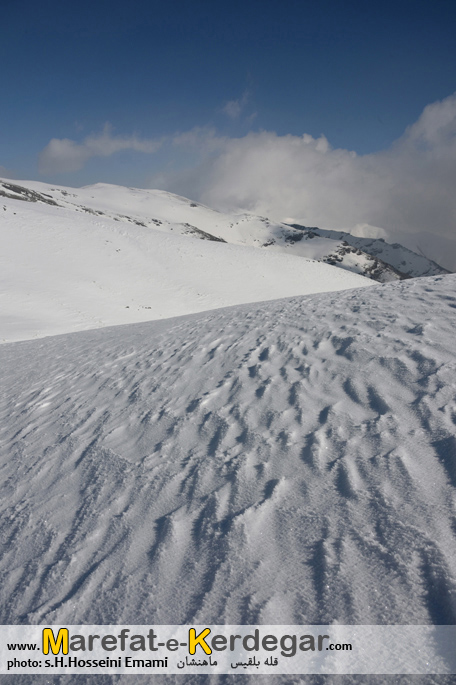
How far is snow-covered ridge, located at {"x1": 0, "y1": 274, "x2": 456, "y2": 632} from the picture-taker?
219 centimetres

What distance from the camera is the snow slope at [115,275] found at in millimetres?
16547

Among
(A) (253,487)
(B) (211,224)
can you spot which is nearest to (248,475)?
(A) (253,487)

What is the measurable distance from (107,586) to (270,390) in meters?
2.45

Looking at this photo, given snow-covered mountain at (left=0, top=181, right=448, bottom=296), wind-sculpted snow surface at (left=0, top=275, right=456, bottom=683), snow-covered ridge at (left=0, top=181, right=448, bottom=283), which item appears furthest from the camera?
snow-covered ridge at (left=0, top=181, right=448, bottom=283)

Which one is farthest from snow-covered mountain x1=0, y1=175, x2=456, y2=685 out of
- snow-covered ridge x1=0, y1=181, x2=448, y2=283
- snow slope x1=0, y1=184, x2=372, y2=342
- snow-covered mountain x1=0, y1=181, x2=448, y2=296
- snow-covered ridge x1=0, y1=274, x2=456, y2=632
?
snow-covered ridge x1=0, y1=181, x2=448, y2=283

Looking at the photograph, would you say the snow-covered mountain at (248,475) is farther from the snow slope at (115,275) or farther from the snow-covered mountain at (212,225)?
the snow-covered mountain at (212,225)

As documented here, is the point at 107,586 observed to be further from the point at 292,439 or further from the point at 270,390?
the point at 270,390

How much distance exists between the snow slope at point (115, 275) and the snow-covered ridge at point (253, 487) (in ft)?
33.3

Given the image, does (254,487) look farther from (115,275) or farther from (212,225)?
(212,225)

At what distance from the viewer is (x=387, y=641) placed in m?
1.87

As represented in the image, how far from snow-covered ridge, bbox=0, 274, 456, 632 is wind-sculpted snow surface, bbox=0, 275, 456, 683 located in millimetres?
11

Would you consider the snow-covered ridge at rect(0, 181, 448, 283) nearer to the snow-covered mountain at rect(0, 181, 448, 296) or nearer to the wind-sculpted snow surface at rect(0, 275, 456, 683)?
the snow-covered mountain at rect(0, 181, 448, 296)

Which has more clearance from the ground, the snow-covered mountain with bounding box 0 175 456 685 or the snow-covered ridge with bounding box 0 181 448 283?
the snow-covered ridge with bounding box 0 181 448 283

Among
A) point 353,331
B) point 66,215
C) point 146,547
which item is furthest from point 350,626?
point 66,215
